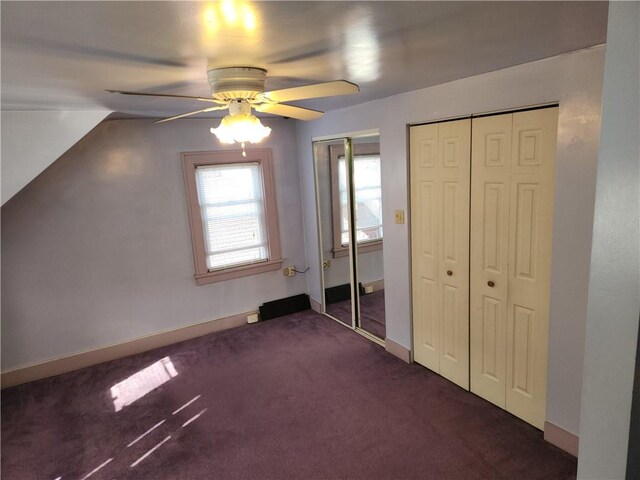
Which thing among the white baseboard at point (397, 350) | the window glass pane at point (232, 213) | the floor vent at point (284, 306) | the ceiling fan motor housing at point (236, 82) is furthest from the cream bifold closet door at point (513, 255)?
the window glass pane at point (232, 213)

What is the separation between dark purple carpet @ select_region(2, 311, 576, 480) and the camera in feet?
8.23

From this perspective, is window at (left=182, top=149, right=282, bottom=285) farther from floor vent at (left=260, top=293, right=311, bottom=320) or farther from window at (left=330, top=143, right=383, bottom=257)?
window at (left=330, top=143, right=383, bottom=257)

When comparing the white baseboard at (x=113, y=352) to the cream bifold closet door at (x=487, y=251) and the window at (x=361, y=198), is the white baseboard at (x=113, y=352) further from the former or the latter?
the cream bifold closet door at (x=487, y=251)

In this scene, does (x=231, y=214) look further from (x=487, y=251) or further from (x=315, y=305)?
(x=487, y=251)

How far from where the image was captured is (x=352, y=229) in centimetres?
442

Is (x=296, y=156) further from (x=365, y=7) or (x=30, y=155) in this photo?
(x=365, y=7)

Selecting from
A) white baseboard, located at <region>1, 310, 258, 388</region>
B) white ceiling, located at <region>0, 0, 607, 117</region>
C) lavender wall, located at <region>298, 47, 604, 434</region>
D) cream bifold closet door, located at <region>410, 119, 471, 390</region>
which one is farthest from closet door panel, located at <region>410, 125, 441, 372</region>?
white baseboard, located at <region>1, 310, 258, 388</region>

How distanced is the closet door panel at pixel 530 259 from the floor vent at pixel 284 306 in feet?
8.78

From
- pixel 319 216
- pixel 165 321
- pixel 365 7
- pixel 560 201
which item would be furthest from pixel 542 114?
pixel 165 321

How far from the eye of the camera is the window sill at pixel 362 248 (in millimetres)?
4824

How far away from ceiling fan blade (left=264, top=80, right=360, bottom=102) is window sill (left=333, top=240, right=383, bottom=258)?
2.93 meters

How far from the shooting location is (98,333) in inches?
159

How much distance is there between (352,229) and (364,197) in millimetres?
424

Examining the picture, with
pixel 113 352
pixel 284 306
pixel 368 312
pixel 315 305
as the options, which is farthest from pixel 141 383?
pixel 368 312
